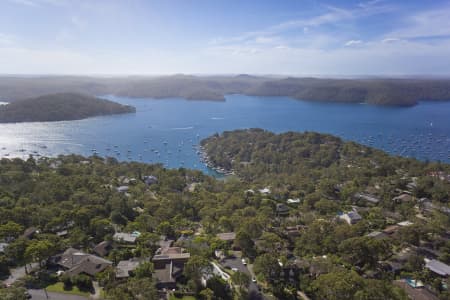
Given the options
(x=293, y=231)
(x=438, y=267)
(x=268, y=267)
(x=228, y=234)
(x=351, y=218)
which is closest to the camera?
(x=268, y=267)

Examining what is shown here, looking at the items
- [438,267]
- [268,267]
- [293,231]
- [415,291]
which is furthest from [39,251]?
[438,267]

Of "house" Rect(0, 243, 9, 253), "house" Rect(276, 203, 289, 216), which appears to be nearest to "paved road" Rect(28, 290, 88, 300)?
"house" Rect(0, 243, 9, 253)

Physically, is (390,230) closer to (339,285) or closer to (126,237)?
(339,285)

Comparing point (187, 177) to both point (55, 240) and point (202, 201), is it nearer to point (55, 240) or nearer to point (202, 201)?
point (202, 201)

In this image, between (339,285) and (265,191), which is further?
(265,191)

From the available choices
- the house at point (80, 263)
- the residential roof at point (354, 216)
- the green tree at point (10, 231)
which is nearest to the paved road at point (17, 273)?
the house at point (80, 263)

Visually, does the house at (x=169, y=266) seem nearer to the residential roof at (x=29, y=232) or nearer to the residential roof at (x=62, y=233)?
the residential roof at (x=62, y=233)

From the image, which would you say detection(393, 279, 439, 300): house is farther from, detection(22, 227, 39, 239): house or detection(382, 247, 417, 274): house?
detection(22, 227, 39, 239): house
